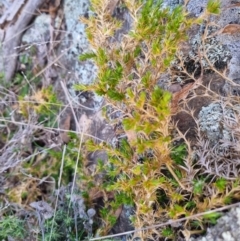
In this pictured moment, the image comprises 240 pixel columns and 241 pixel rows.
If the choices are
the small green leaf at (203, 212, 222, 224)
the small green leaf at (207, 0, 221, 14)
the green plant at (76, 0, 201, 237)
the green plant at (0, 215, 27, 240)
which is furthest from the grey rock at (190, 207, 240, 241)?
the green plant at (0, 215, 27, 240)

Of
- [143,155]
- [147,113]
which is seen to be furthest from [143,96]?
[143,155]

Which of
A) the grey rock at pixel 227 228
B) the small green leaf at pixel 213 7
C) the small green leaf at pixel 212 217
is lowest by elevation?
the grey rock at pixel 227 228

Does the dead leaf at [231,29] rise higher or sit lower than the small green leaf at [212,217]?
higher

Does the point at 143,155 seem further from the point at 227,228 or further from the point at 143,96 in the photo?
→ the point at 227,228

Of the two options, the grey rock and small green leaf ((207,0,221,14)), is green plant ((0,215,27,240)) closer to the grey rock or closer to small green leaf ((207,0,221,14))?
the grey rock

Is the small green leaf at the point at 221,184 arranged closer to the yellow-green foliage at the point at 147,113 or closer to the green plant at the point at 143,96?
the yellow-green foliage at the point at 147,113

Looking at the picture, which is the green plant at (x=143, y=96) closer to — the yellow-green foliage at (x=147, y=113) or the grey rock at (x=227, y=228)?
the yellow-green foliage at (x=147, y=113)

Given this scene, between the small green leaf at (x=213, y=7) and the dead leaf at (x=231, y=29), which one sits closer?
the small green leaf at (x=213, y=7)

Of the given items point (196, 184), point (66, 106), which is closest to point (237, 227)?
point (196, 184)

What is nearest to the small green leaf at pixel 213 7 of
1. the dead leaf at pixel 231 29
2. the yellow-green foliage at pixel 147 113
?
the yellow-green foliage at pixel 147 113
